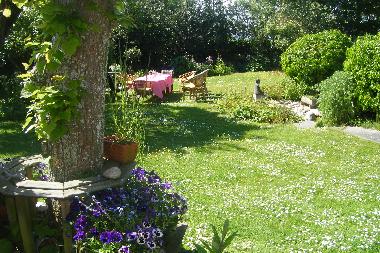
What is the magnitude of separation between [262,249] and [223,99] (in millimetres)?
11289

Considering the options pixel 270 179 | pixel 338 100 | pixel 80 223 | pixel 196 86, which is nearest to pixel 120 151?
pixel 80 223

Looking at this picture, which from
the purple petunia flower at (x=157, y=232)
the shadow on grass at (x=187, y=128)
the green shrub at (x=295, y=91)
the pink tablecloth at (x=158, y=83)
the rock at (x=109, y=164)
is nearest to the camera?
the purple petunia flower at (x=157, y=232)

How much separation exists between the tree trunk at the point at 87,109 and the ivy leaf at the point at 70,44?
231mm

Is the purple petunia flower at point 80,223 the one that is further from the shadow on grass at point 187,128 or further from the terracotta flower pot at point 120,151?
the shadow on grass at point 187,128

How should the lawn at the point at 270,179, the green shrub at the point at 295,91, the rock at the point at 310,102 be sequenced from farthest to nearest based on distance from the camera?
the green shrub at the point at 295,91 < the rock at the point at 310,102 < the lawn at the point at 270,179

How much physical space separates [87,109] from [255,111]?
10392 millimetres

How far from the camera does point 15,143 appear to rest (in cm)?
979

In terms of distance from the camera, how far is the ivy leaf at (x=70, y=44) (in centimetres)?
342

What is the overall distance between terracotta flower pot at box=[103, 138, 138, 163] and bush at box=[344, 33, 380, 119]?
29.0 feet

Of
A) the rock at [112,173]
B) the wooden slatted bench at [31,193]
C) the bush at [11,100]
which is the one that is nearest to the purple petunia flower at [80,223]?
the wooden slatted bench at [31,193]

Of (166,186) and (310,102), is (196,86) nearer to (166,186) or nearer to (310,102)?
(310,102)

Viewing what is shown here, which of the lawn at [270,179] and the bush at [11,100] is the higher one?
the bush at [11,100]

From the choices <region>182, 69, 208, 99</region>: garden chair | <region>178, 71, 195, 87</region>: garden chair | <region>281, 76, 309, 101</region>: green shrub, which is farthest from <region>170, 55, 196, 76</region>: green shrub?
<region>281, 76, 309, 101</region>: green shrub

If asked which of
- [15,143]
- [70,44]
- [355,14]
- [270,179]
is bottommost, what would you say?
[270,179]
